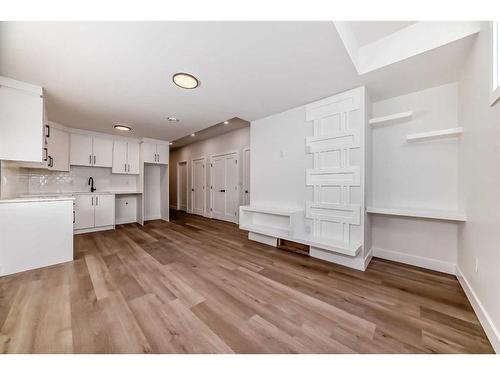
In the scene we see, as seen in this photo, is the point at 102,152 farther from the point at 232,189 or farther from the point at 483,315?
the point at 483,315

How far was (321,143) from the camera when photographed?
279 centimetres

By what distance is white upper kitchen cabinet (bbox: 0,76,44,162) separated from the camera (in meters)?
2.26

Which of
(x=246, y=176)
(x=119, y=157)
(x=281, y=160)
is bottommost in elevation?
(x=246, y=176)

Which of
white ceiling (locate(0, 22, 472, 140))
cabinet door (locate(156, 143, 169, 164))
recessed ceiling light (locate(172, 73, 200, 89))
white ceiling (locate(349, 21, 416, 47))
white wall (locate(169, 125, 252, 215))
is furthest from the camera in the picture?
cabinet door (locate(156, 143, 169, 164))

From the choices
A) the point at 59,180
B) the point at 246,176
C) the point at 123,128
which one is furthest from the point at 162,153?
the point at 246,176

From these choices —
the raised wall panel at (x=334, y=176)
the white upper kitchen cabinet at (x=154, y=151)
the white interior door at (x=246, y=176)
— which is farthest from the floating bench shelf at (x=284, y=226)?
the white upper kitchen cabinet at (x=154, y=151)

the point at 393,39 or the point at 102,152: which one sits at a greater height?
the point at 393,39

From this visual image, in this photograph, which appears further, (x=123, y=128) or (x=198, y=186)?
(x=198, y=186)

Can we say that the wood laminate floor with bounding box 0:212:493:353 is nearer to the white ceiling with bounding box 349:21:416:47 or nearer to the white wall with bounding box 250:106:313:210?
the white wall with bounding box 250:106:313:210

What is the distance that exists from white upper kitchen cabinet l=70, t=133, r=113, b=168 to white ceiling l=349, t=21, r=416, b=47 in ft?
17.9

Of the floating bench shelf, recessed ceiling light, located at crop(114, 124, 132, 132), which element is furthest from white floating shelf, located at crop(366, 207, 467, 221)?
recessed ceiling light, located at crop(114, 124, 132, 132)

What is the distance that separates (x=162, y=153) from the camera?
5453mm

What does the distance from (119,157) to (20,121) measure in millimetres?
2509
